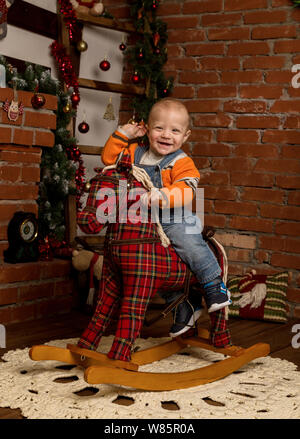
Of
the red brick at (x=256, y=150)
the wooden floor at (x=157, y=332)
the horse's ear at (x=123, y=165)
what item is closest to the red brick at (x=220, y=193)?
the red brick at (x=256, y=150)

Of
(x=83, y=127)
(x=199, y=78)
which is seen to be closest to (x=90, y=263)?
(x=83, y=127)

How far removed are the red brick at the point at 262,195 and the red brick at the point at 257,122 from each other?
1.26ft

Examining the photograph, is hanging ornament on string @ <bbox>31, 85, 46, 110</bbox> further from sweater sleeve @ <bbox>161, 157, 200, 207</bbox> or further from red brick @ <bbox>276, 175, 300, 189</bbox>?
red brick @ <bbox>276, 175, 300, 189</bbox>

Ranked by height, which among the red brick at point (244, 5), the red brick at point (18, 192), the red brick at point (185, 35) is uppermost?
the red brick at point (244, 5)

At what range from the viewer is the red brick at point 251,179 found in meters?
3.39

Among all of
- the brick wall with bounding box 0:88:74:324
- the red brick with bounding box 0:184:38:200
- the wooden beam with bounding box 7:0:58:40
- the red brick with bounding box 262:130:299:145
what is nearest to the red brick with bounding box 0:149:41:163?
the brick wall with bounding box 0:88:74:324

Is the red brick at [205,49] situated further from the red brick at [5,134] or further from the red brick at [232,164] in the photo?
the red brick at [5,134]

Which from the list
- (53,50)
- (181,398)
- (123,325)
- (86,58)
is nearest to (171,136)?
(123,325)

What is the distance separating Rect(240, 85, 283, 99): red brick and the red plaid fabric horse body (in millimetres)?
1633

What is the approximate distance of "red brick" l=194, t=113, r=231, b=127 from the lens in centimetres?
352

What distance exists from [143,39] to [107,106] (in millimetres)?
531

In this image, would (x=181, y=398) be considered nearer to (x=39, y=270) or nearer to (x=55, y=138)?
(x=39, y=270)
